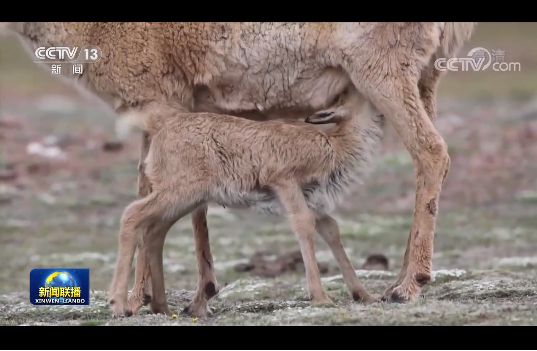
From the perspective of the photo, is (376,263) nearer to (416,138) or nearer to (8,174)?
(416,138)

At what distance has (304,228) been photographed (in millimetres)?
7641

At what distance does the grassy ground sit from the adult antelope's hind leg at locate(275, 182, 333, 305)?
23 cm

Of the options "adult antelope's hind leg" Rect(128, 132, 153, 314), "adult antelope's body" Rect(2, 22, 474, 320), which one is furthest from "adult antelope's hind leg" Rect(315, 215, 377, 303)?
"adult antelope's hind leg" Rect(128, 132, 153, 314)

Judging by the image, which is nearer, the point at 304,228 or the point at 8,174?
the point at 304,228

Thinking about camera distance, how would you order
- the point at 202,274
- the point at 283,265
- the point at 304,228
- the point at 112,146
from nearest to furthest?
the point at 304,228 < the point at 202,274 < the point at 283,265 < the point at 112,146

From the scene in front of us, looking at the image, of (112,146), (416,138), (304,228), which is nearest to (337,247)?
(304,228)

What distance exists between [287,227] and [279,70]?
7.70 meters

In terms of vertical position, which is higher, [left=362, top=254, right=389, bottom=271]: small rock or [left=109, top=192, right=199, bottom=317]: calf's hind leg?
[left=109, top=192, right=199, bottom=317]: calf's hind leg

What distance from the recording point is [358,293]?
8328 millimetres

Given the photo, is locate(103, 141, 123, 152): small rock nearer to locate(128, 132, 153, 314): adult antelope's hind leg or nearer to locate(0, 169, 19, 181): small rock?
locate(0, 169, 19, 181): small rock

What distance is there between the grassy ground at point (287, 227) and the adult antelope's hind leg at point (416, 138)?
661 mm

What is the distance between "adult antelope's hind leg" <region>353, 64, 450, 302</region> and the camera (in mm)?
8078

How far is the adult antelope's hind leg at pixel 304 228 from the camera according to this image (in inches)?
301

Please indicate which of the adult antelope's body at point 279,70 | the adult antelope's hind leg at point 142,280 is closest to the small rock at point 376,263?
the adult antelope's body at point 279,70
